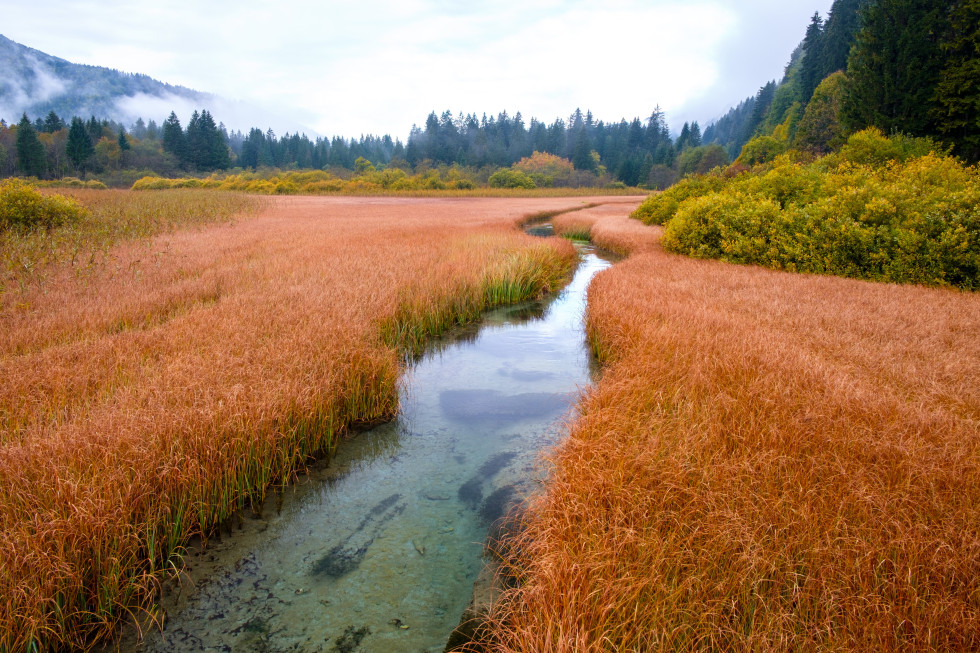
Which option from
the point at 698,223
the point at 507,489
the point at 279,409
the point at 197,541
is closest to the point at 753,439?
the point at 507,489

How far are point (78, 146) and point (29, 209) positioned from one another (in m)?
65.7

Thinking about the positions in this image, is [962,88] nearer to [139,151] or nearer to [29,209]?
[29,209]

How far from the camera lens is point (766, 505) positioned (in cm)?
282

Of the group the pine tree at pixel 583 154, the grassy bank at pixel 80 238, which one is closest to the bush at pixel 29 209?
the grassy bank at pixel 80 238

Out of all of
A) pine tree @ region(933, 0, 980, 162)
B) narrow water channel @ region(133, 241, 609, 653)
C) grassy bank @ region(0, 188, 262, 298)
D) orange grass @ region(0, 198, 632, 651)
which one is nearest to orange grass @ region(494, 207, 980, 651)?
narrow water channel @ region(133, 241, 609, 653)

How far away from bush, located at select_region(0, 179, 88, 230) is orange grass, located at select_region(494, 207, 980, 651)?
561 inches

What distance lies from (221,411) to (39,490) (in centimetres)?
121

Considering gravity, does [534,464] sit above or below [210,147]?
below

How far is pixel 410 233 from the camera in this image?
635 inches

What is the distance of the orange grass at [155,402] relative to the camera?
2611 millimetres

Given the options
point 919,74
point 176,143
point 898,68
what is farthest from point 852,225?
point 176,143

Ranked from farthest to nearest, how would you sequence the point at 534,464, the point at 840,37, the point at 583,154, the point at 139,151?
the point at 583,154, the point at 139,151, the point at 840,37, the point at 534,464

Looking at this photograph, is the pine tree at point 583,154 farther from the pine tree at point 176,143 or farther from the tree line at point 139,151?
the pine tree at point 176,143

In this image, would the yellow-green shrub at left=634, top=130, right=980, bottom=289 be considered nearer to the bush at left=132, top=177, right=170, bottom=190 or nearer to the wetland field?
the wetland field
